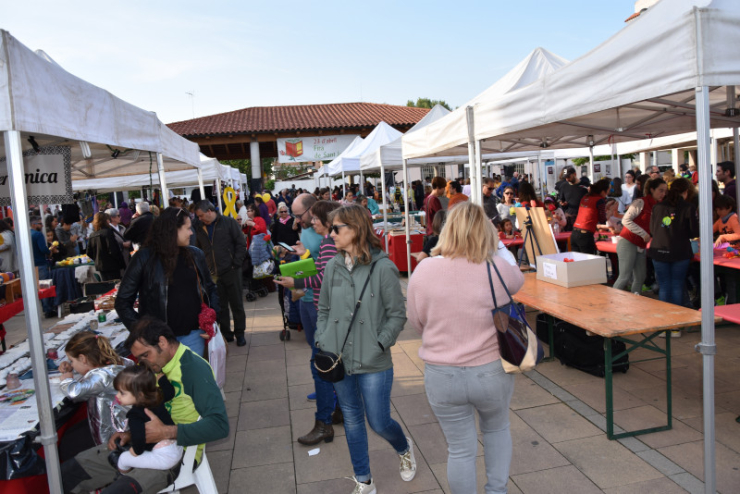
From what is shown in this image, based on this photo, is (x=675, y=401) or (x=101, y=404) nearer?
(x=101, y=404)

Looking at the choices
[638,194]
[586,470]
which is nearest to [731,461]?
[586,470]

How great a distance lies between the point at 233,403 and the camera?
14.6ft

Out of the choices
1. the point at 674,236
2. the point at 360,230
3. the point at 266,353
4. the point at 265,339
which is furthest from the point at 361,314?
the point at 265,339

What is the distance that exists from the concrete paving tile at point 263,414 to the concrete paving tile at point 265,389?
107 mm

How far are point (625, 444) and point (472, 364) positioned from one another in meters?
1.76

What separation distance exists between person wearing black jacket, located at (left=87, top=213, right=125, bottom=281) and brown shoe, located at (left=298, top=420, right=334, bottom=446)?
578 centimetres

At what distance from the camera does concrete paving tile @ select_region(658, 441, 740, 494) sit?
9.25 feet

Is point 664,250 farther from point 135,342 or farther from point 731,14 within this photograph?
point 135,342

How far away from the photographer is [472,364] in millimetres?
2246

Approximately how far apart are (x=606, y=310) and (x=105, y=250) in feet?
23.5

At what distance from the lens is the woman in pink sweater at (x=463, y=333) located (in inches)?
88.4

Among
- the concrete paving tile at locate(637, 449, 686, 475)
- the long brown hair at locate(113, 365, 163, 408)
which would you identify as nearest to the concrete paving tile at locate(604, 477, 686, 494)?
the concrete paving tile at locate(637, 449, 686, 475)

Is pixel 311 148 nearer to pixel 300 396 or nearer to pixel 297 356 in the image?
pixel 297 356

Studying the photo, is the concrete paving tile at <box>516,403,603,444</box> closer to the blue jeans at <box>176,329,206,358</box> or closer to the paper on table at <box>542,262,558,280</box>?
the paper on table at <box>542,262,558,280</box>
